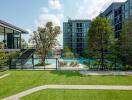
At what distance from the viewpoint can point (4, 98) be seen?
37.8ft

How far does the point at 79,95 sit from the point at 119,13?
43597 millimetres

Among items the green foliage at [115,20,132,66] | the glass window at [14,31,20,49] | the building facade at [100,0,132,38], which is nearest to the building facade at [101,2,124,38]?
the building facade at [100,0,132,38]

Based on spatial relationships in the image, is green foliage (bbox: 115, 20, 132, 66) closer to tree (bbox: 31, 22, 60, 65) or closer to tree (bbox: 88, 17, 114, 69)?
tree (bbox: 88, 17, 114, 69)

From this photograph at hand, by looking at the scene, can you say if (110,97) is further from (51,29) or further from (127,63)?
(51,29)

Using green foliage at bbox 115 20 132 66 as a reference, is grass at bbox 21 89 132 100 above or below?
below

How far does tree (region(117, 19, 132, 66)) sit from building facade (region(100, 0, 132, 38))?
57.3 ft

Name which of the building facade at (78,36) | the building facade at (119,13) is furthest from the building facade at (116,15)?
the building facade at (78,36)

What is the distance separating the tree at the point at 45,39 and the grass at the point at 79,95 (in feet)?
67.7

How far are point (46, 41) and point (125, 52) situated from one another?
530 inches

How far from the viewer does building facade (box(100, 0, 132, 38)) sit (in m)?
45.3

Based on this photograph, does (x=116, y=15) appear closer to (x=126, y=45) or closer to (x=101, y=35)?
(x=126, y=45)

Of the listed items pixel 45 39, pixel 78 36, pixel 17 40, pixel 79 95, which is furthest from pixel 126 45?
pixel 78 36

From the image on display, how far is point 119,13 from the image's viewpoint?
52219mm

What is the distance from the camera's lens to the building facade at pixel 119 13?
149 feet
